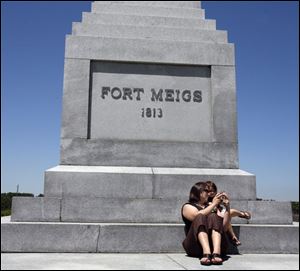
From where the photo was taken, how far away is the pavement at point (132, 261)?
4.67 m

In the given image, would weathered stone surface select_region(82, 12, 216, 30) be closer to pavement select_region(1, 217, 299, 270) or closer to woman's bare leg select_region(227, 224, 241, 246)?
woman's bare leg select_region(227, 224, 241, 246)

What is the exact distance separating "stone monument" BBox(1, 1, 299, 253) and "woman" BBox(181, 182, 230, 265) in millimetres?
654

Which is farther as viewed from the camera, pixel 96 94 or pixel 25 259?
pixel 96 94

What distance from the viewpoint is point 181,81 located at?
25.9 ft

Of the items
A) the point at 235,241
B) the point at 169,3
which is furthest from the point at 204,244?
the point at 169,3

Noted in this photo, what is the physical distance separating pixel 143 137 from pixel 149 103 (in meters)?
0.70

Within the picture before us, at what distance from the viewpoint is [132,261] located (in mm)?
5121

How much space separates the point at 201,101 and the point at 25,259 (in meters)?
4.48

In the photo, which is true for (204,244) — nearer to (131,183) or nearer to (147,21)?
(131,183)

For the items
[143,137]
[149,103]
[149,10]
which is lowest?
[143,137]

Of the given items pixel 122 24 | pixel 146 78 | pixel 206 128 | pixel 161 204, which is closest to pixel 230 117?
pixel 206 128

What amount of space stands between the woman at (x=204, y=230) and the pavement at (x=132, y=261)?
13 centimetres

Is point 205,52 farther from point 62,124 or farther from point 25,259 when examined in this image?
point 25,259

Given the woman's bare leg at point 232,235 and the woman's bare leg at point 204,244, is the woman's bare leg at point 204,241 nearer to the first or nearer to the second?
the woman's bare leg at point 204,244
